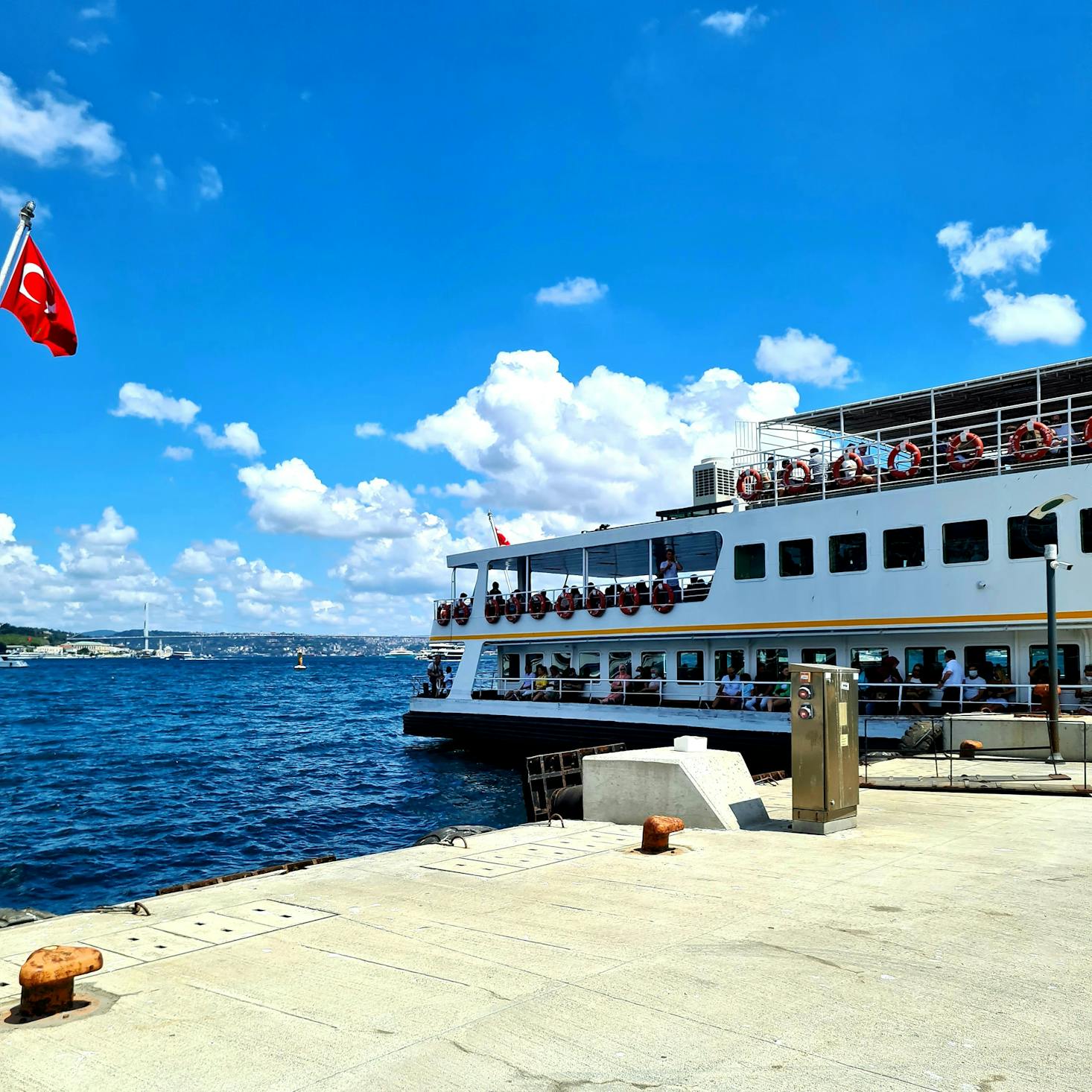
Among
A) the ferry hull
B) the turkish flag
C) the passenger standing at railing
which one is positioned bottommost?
the ferry hull

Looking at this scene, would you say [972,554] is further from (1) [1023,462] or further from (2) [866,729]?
(2) [866,729]

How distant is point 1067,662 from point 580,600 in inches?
488

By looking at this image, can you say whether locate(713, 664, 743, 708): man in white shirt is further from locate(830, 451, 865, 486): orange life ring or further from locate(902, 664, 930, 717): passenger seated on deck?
locate(830, 451, 865, 486): orange life ring

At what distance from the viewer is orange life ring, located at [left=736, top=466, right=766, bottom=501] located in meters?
25.7

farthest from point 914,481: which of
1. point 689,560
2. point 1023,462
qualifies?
point 689,560

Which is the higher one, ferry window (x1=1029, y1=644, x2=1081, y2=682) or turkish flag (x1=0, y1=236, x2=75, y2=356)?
turkish flag (x1=0, y1=236, x2=75, y2=356)

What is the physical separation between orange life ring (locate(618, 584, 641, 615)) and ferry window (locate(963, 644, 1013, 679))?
323 inches

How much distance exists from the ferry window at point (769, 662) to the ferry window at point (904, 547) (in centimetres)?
373

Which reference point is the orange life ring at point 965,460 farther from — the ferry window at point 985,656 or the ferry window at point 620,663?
the ferry window at point 620,663

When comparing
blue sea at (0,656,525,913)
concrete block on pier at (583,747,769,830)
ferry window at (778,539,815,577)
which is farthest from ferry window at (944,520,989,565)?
blue sea at (0,656,525,913)

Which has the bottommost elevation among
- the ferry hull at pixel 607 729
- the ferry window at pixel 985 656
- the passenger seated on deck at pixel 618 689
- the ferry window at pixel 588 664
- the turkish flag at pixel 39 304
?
the ferry hull at pixel 607 729

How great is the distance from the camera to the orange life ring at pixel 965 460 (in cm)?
2141

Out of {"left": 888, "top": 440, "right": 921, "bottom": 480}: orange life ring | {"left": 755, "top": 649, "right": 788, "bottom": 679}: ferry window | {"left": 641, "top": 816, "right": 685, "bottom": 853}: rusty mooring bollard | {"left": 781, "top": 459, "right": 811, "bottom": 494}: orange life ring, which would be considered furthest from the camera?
{"left": 781, "top": 459, "right": 811, "bottom": 494}: orange life ring

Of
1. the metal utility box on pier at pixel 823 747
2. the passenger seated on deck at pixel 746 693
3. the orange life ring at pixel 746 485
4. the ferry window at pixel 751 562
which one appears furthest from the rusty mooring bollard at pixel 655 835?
the orange life ring at pixel 746 485
